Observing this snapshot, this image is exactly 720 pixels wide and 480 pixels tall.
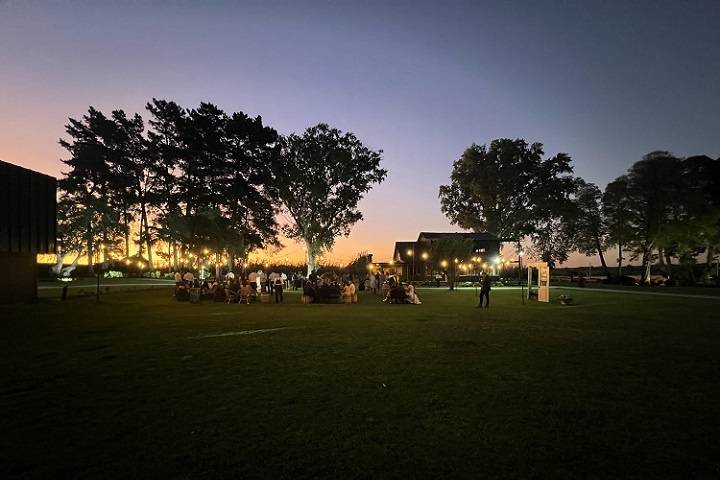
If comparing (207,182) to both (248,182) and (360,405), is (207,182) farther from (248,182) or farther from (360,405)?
(360,405)

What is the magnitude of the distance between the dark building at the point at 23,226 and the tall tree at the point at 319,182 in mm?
24571

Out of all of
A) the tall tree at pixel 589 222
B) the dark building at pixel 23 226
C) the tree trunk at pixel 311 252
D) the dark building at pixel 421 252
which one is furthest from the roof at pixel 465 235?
the dark building at pixel 23 226

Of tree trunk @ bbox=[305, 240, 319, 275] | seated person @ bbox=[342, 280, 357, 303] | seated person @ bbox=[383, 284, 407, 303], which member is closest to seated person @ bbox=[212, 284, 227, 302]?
seated person @ bbox=[342, 280, 357, 303]

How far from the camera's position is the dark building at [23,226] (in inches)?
750

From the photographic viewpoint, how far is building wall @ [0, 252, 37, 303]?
19.9 meters

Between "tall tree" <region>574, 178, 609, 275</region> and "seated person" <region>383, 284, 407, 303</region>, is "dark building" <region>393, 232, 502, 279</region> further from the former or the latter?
"seated person" <region>383, 284, 407, 303</region>

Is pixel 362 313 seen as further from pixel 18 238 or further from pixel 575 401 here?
pixel 18 238

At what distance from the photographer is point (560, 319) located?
597 inches

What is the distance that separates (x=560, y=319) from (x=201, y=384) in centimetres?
1284

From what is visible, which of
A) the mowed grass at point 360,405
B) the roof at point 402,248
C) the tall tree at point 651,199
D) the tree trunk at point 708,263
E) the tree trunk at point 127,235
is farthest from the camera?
the roof at point 402,248

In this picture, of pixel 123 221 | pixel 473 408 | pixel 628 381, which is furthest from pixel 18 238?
pixel 123 221

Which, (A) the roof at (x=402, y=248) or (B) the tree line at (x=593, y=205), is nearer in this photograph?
(B) the tree line at (x=593, y=205)

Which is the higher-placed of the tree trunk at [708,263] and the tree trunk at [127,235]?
the tree trunk at [127,235]

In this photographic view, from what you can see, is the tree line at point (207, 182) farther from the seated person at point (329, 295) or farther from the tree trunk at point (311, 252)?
the seated person at point (329, 295)
